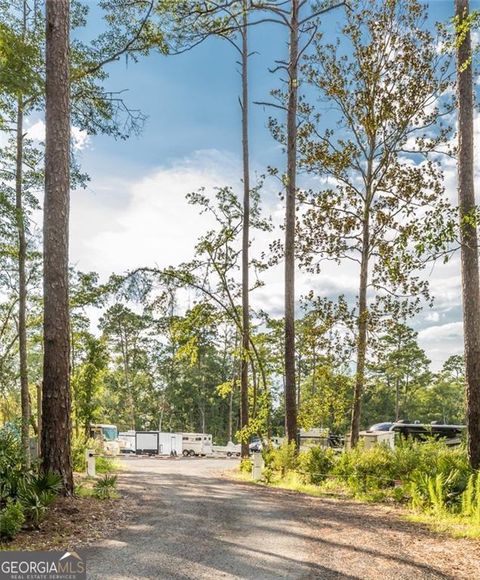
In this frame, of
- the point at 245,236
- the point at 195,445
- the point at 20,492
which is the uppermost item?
the point at 245,236

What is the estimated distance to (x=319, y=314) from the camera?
14773mm

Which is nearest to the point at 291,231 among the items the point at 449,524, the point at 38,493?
the point at 449,524

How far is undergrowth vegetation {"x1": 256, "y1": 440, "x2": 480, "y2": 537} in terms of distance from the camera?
7715 mm

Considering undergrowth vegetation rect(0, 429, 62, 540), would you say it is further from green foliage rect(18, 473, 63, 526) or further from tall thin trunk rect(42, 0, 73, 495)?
tall thin trunk rect(42, 0, 73, 495)

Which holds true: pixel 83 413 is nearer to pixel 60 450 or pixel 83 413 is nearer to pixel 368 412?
pixel 60 450

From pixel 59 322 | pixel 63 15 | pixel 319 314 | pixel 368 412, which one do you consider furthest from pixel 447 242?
pixel 368 412

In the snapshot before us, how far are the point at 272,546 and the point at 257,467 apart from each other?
27.0 ft

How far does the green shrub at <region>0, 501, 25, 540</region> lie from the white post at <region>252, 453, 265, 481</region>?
8.63 m

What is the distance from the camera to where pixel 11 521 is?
5.76 m

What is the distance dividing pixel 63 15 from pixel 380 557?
953 centimetres

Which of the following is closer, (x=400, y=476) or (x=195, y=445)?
(x=400, y=476)

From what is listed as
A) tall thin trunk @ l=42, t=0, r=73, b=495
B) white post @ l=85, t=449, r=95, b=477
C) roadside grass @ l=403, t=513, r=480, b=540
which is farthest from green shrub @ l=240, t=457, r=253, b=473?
tall thin trunk @ l=42, t=0, r=73, b=495

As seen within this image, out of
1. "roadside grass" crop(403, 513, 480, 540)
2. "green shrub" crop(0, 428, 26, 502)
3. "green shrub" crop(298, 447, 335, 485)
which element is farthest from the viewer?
"green shrub" crop(298, 447, 335, 485)

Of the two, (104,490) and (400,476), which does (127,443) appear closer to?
(104,490)
